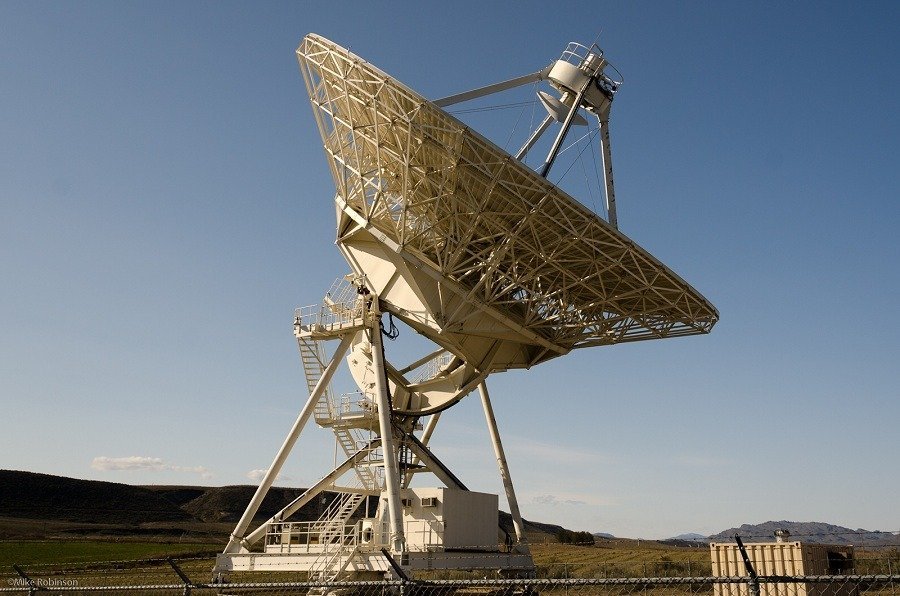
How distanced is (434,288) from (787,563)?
1324cm

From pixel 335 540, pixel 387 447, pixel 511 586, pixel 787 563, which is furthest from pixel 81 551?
pixel 787 563

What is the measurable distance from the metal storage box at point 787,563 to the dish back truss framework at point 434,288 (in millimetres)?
7980

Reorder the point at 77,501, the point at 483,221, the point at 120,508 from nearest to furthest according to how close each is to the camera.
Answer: the point at 483,221, the point at 77,501, the point at 120,508

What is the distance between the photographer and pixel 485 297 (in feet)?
88.2

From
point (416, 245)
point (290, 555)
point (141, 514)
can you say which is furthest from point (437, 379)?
point (141, 514)

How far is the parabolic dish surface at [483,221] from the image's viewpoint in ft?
76.7

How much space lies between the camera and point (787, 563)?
21.8 meters

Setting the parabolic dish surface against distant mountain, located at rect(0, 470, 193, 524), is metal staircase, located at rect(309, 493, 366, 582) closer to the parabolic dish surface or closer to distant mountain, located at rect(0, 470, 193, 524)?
the parabolic dish surface

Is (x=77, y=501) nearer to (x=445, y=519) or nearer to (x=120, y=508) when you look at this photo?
(x=120, y=508)

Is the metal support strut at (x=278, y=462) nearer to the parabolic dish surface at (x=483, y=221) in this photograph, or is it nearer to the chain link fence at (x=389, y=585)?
the chain link fence at (x=389, y=585)

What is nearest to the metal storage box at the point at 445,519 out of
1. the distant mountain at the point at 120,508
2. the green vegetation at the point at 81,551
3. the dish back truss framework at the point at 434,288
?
the dish back truss framework at the point at 434,288

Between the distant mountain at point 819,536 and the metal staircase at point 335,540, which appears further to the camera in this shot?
the metal staircase at point 335,540

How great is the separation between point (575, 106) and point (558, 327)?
7448mm

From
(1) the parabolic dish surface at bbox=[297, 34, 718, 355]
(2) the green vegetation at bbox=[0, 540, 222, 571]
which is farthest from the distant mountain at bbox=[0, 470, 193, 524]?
(1) the parabolic dish surface at bbox=[297, 34, 718, 355]
